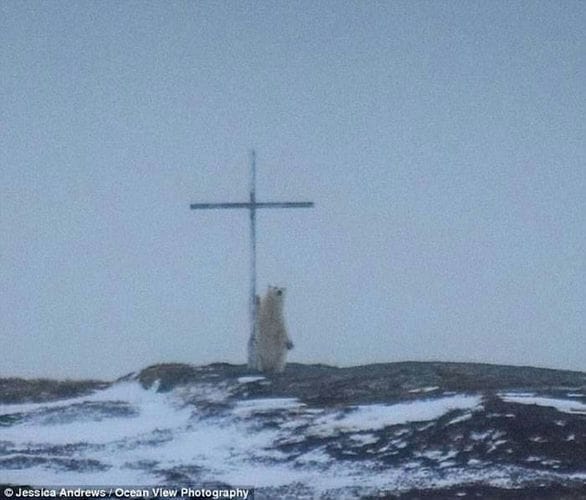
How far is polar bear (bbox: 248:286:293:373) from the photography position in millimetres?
30469

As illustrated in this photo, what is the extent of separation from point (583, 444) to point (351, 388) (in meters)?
8.62

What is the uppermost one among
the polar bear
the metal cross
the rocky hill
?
the metal cross

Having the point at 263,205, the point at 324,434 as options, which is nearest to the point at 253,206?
the point at 263,205

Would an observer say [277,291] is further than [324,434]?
Yes

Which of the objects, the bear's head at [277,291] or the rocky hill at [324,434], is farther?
the bear's head at [277,291]

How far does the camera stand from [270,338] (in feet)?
100.0

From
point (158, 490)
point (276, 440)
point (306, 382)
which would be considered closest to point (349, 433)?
point (276, 440)

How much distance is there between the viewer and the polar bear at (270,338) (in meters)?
30.5

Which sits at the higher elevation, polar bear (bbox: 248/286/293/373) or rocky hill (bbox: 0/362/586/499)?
polar bear (bbox: 248/286/293/373)

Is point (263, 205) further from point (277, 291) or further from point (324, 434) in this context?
point (324, 434)

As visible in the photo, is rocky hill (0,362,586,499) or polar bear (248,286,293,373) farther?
polar bear (248,286,293,373)

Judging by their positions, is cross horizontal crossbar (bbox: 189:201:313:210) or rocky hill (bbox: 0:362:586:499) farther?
cross horizontal crossbar (bbox: 189:201:313:210)

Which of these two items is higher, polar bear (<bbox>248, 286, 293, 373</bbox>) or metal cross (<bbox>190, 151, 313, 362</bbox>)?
metal cross (<bbox>190, 151, 313, 362</bbox>)

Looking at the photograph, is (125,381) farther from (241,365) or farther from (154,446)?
(154,446)
